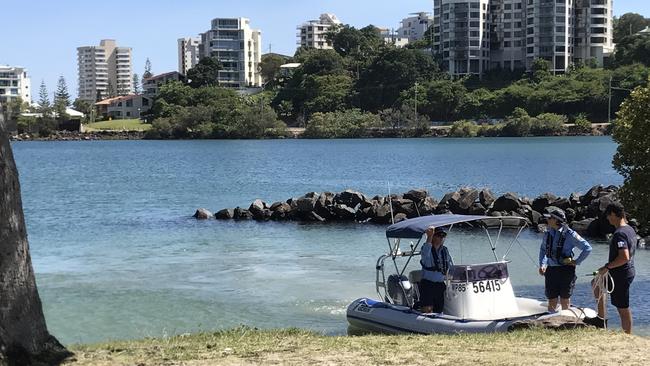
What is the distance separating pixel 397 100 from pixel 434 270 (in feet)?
543

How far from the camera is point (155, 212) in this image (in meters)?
47.4

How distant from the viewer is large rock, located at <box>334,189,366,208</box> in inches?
1601

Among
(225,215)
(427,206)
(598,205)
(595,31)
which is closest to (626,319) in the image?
(598,205)

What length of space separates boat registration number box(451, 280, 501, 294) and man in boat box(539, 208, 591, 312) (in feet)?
3.04

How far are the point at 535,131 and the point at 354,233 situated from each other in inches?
5409

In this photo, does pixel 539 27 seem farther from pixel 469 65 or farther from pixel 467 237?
pixel 467 237

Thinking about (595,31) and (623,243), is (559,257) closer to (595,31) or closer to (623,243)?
(623,243)

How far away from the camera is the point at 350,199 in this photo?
41.1m

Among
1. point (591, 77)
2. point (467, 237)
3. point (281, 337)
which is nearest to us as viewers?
point (281, 337)

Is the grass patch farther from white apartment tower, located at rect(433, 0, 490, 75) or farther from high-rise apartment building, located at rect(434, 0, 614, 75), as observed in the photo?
white apartment tower, located at rect(433, 0, 490, 75)

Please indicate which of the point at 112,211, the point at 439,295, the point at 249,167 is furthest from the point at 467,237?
the point at 249,167

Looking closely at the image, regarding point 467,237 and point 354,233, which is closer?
point 467,237

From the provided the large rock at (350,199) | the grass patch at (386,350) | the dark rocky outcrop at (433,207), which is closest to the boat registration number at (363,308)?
the grass patch at (386,350)

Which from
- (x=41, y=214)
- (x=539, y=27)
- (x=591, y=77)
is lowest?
(x=41, y=214)
